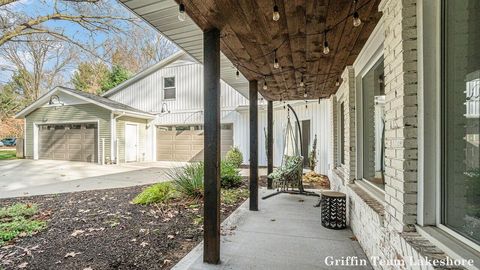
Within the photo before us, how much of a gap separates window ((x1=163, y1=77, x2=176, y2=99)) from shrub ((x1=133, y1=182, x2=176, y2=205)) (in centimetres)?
888

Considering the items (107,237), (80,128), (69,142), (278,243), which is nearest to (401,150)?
(278,243)

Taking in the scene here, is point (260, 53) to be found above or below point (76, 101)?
below

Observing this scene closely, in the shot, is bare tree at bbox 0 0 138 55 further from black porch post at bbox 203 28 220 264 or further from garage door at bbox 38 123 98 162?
black porch post at bbox 203 28 220 264

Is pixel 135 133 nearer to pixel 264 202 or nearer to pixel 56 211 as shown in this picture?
pixel 56 211

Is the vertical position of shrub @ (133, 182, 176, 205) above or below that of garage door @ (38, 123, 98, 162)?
below

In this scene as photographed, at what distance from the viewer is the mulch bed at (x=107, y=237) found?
8.77 ft

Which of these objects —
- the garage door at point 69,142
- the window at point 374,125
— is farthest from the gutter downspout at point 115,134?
the window at point 374,125

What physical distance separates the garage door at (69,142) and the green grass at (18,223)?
8.47 m

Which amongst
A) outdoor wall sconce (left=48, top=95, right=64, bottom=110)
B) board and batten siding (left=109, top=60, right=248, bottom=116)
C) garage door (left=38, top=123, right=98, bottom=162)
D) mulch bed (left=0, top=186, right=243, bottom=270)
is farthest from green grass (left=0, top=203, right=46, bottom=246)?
outdoor wall sconce (left=48, top=95, right=64, bottom=110)

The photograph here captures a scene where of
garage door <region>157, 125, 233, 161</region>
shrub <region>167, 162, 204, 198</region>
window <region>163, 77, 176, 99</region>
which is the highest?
window <region>163, 77, 176, 99</region>

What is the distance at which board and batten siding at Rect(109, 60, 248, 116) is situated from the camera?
12273 millimetres

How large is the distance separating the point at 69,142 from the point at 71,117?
4.18 ft

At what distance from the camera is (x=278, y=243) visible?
3111 mm

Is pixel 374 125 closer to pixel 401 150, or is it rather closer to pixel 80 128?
pixel 401 150
